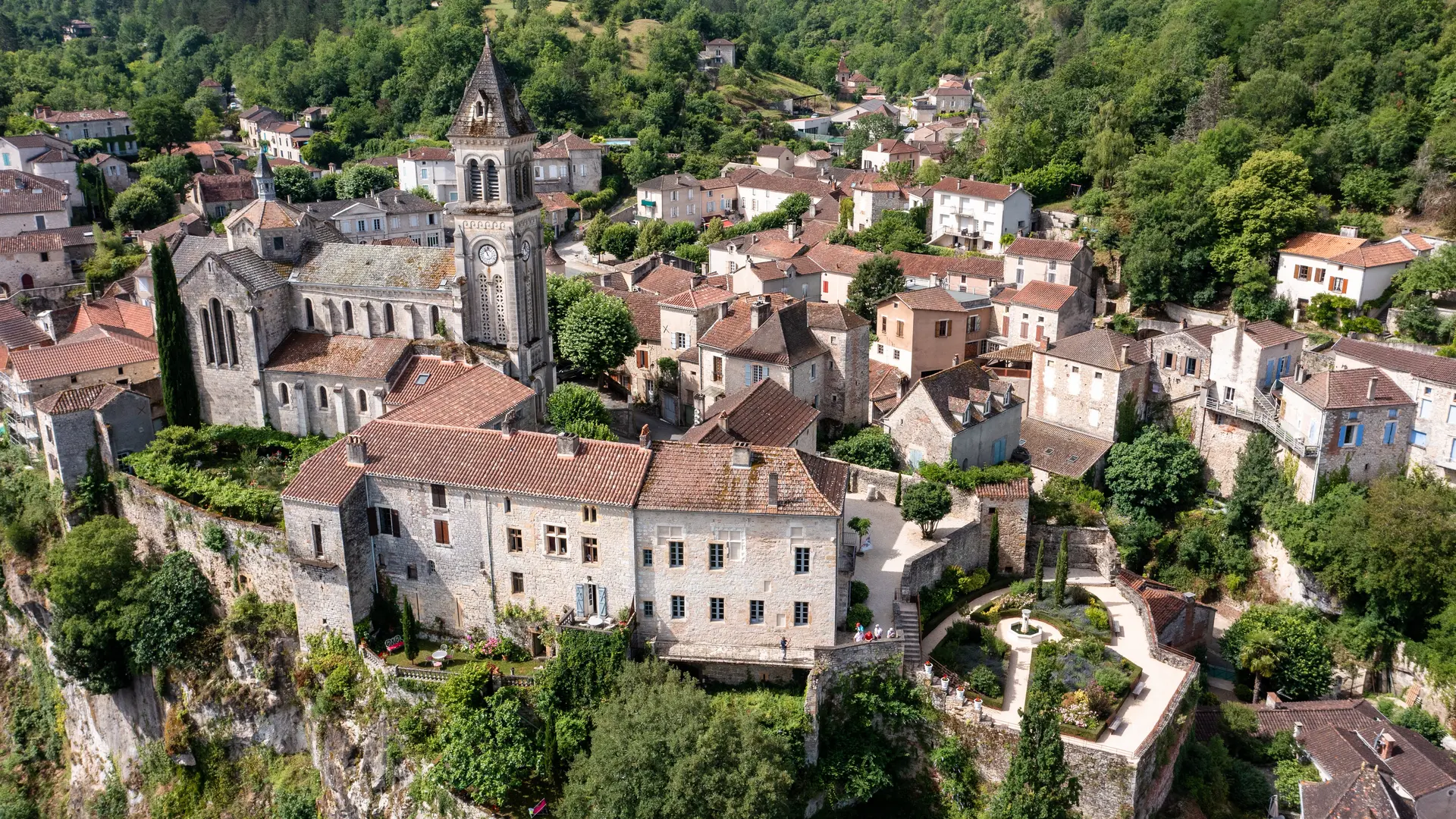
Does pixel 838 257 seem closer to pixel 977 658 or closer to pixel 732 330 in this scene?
pixel 732 330

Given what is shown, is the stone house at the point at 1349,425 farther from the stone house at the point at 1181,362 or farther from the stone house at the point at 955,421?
the stone house at the point at 955,421

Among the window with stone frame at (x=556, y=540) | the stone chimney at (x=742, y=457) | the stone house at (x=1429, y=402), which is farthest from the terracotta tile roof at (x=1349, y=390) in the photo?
the window with stone frame at (x=556, y=540)

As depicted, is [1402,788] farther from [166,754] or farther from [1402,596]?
[166,754]

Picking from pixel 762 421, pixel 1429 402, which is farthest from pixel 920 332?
pixel 1429 402

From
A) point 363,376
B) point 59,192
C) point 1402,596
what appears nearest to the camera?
point 1402,596

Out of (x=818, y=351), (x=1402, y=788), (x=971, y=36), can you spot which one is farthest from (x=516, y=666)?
(x=971, y=36)
